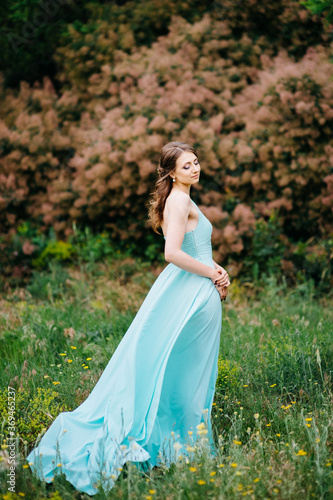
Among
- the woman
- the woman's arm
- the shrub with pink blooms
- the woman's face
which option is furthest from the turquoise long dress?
the shrub with pink blooms

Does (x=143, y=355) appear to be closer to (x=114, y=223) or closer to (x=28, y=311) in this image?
(x=28, y=311)

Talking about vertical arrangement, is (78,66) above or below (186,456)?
above

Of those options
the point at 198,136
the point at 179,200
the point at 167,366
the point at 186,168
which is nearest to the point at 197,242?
the point at 179,200

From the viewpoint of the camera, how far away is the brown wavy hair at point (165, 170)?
3.00m

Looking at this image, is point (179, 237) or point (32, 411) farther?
point (32, 411)

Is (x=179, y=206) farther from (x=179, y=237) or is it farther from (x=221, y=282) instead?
(x=221, y=282)

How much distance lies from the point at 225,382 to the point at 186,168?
63.5 inches

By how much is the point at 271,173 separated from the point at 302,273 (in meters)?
1.48

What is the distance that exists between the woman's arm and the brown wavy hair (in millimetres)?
222

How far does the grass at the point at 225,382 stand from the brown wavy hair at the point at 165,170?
1317 millimetres

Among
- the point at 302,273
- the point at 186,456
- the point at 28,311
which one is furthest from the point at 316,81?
the point at 186,456

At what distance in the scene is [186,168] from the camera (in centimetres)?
298

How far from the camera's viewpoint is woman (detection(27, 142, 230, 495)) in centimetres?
279

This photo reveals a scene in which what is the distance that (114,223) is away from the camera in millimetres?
7691
